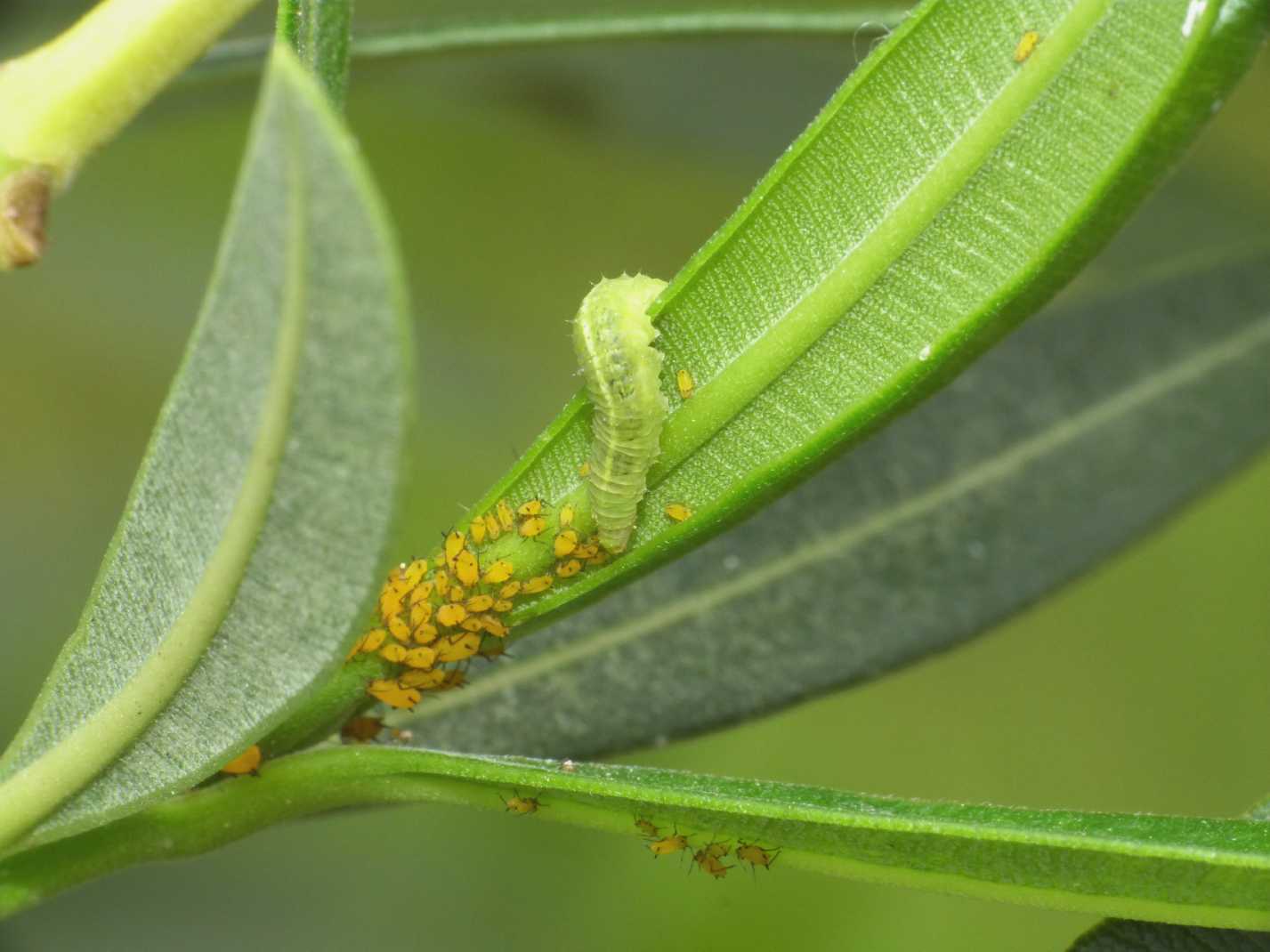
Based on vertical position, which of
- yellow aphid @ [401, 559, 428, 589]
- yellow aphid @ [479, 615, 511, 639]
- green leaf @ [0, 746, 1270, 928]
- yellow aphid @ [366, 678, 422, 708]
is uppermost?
yellow aphid @ [401, 559, 428, 589]

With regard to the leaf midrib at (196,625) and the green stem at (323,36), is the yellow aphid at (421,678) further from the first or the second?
the green stem at (323,36)

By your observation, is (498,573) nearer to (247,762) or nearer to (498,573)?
(498,573)

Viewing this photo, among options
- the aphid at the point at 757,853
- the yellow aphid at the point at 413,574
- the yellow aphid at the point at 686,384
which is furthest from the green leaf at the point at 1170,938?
the yellow aphid at the point at 413,574

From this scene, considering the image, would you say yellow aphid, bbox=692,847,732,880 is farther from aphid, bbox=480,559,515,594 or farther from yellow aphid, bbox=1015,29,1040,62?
yellow aphid, bbox=1015,29,1040,62

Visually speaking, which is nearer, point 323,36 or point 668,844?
point 323,36

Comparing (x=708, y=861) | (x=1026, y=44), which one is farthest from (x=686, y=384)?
(x=708, y=861)

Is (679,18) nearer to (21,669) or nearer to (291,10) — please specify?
(291,10)

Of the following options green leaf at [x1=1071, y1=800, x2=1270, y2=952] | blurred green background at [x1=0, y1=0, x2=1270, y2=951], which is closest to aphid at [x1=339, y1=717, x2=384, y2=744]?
green leaf at [x1=1071, y1=800, x2=1270, y2=952]
